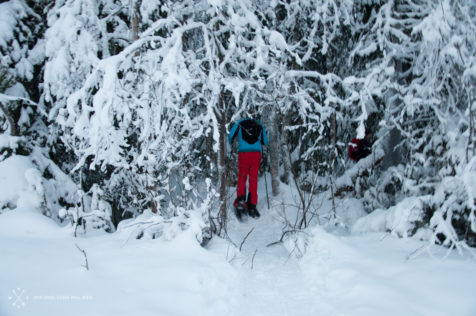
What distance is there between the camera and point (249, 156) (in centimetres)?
671

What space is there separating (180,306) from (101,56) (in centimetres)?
526

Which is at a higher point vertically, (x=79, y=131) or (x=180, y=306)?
(x=79, y=131)

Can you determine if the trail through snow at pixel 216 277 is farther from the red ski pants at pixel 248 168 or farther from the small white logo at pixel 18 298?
the red ski pants at pixel 248 168

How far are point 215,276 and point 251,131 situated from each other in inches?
148

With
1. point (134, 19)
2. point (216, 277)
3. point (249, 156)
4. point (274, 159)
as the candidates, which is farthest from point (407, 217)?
point (134, 19)

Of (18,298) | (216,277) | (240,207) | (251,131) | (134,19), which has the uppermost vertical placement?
(134,19)

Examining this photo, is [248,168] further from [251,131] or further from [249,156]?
[251,131]

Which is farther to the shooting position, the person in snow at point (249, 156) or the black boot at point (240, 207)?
the black boot at point (240, 207)

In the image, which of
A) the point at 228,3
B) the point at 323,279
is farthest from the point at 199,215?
the point at 228,3

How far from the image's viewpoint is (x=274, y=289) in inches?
134

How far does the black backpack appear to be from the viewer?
653cm

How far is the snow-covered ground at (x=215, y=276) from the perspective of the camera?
2.60 meters

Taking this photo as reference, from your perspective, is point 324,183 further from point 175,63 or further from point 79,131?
point 79,131

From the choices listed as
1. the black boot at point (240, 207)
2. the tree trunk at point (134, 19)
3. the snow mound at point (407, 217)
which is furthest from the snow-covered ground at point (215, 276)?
the tree trunk at point (134, 19)
